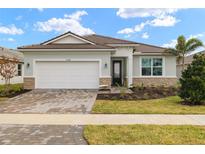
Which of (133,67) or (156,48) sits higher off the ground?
(156,48)

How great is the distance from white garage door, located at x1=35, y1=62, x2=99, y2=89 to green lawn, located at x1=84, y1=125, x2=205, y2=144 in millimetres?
11906

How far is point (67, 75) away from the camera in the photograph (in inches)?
774

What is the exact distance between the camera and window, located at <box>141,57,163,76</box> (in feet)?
77.9

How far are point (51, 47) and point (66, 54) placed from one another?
52.0 inches

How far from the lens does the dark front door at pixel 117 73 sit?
2431cm

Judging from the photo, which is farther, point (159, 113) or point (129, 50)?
point (129, 50)

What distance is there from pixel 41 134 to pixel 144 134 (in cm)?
285

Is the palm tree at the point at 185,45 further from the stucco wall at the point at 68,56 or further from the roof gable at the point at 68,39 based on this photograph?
the roof gable at the point at 68,39

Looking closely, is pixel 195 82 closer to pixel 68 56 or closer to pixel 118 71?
pixel 68 56

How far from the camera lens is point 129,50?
22500mm

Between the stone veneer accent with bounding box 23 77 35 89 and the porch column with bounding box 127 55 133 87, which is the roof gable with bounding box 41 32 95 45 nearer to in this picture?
the stone veneer accent with bounding box 23 77 35 89
